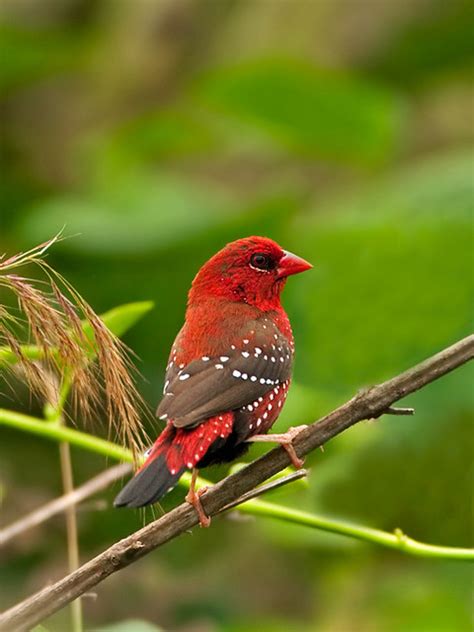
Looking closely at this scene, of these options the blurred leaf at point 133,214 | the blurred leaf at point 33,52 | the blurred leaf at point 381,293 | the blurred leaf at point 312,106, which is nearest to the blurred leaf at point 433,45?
the blurred leaf at point 312,106

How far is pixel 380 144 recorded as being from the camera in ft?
16.2

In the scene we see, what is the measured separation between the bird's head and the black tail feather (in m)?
0.37

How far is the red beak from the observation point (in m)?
1.66

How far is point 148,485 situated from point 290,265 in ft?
1.65

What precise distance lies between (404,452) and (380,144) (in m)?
2.11

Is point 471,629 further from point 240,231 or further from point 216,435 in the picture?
point 216,435

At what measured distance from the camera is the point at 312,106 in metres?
5.02

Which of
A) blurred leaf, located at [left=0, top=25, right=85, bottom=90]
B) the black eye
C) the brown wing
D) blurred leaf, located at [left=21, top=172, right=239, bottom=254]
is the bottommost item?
the brown wing

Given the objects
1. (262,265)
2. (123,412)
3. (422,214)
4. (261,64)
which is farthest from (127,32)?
(123,412)

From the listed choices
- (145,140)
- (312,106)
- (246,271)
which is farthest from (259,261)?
(145,140)

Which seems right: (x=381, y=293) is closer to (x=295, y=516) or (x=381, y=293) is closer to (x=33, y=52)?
(x=295, y=516)

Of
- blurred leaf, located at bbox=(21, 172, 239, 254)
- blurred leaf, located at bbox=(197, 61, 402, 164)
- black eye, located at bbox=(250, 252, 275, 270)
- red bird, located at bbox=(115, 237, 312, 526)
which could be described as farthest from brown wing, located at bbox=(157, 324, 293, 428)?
→ blurred leaf, located at bbox=(197, 61, 402, 164)

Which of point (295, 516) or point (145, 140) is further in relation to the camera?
point (145, 140)

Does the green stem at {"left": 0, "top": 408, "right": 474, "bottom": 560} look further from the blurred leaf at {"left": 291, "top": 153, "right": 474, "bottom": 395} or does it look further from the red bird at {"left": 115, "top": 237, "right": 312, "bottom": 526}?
the blurred leaf at {"left": 291, "top": 153, "right": 474, "bottom": 395}
